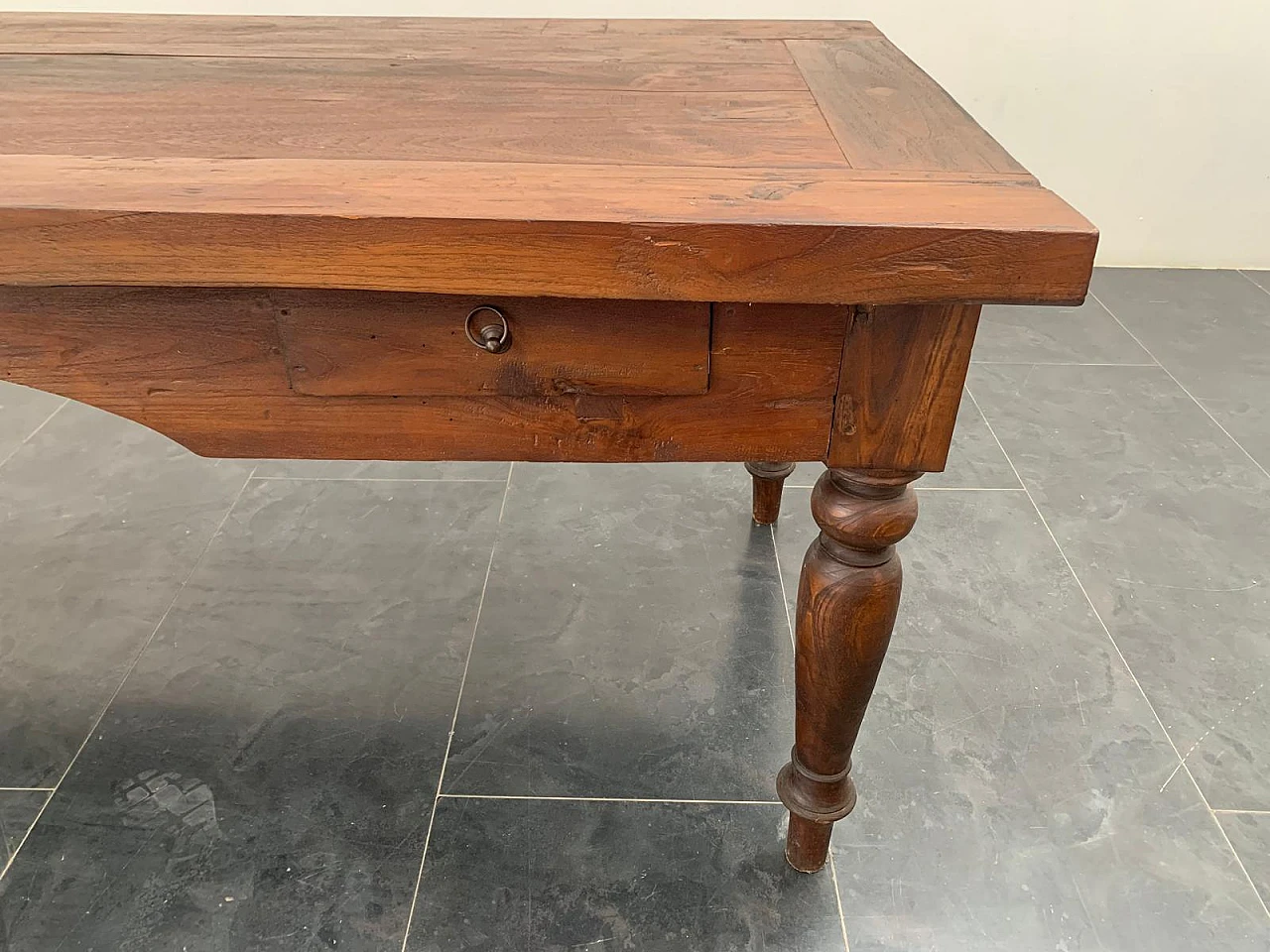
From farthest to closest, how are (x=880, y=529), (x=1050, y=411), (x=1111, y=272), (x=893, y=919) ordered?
(x=1111, y=272)
(x=1050, y=411)
(x=893, y=919)
(x=880, y=529)

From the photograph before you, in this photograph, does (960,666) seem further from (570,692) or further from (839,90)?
(839,90)

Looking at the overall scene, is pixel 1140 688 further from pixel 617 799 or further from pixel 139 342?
pixel 139 342

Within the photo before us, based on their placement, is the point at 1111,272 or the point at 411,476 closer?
the point at 411,476

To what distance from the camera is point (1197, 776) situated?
108 centimetres

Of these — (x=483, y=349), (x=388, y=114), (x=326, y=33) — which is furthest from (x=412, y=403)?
(x=326, y=33)

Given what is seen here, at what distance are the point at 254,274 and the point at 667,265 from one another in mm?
273

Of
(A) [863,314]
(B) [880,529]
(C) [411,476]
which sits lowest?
(C) [411,476]

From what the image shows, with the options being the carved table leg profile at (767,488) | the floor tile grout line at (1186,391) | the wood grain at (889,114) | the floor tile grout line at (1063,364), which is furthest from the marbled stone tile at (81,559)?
the floor tile grout line at (1186,391)

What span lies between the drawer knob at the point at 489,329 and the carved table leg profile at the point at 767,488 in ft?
2.48

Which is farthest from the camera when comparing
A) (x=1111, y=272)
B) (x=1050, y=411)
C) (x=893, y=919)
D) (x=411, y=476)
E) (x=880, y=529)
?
(x=1111, y=272)

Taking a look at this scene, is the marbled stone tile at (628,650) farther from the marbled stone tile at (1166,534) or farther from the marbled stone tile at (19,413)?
the marbled stone tile at (19,413)

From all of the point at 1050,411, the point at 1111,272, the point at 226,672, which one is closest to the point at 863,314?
the point at 226,672

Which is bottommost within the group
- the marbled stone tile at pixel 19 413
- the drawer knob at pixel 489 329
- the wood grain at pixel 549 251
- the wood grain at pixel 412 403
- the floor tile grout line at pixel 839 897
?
the marbled stone tile at pixel 19 413

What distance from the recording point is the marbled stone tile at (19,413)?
5.55 feet
